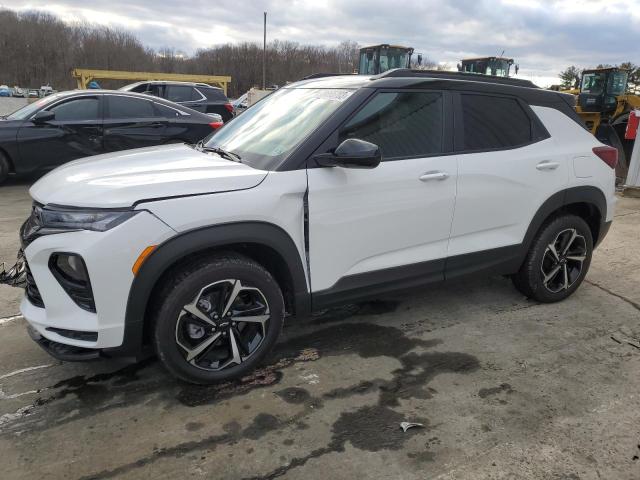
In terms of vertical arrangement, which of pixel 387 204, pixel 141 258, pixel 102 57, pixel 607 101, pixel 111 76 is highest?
pixel 102 57

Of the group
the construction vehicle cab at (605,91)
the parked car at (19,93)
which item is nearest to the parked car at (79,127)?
the construction vehicle cab at (605,91)

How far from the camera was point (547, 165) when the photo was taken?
3.79 meters

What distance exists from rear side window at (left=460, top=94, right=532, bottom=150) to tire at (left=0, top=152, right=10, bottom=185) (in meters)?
7.53

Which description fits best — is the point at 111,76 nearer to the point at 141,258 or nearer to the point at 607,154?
the point at 607,154

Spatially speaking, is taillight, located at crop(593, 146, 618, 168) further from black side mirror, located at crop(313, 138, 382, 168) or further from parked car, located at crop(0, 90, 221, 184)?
parked car, located at crop(0, 90, 221, 184)

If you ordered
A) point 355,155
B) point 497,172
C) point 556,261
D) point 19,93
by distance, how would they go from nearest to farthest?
point 355,155, point 497,172, point 556,261, point 19,93

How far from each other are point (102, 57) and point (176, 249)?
104 metres

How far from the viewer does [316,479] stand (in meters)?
2.24

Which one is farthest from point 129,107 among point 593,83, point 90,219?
point 593,83

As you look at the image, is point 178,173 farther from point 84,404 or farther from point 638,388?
point 638,388

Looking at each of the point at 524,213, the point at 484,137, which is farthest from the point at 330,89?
the point at 524,213

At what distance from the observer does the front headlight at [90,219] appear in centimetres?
242

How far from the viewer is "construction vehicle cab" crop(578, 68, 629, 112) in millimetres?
13586

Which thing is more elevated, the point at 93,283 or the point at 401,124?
the point at 401,124
